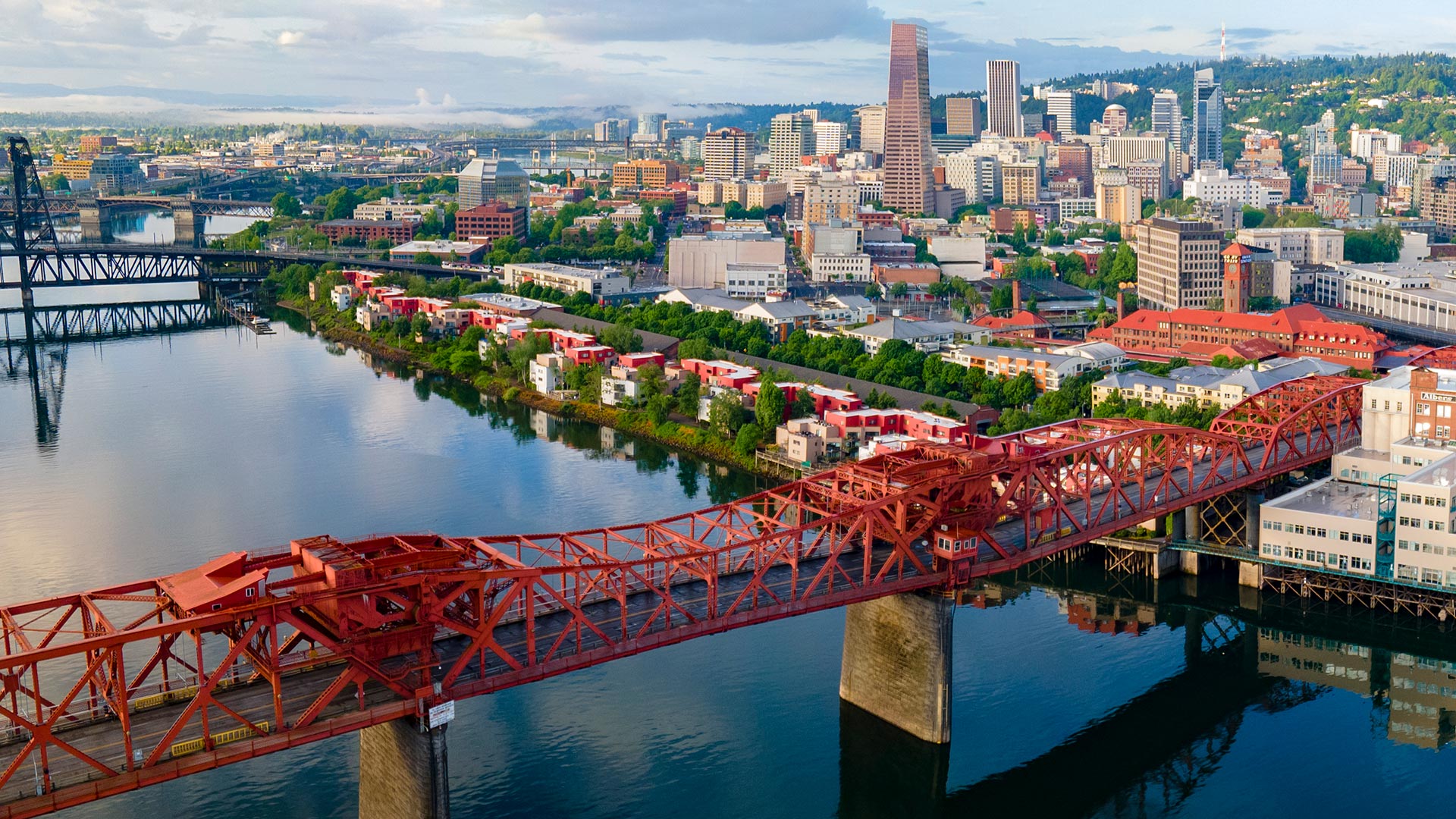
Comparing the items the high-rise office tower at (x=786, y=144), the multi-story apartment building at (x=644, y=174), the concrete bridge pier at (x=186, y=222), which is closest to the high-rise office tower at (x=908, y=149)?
the multi-story apartment building at (x=644, y=174)

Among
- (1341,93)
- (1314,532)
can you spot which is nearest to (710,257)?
(1314,532)

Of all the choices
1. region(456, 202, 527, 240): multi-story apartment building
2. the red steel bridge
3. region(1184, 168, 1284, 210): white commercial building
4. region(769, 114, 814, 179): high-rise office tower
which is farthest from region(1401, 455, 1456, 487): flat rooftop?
region(769, 114, 814, 179): high-rise office tower

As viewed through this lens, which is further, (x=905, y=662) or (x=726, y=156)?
(x=726, y=156)

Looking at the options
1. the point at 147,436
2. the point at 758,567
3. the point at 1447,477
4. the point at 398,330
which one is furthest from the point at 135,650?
the point at 398,330

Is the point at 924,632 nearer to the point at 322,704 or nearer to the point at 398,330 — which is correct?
the point at 322,704

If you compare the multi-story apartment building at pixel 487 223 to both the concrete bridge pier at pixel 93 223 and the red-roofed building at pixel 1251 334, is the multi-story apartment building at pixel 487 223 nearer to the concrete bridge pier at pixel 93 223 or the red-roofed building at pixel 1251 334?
the concrete bridge pier at pixel 93 223

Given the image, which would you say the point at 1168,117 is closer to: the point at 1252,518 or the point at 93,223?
the point at 93,223

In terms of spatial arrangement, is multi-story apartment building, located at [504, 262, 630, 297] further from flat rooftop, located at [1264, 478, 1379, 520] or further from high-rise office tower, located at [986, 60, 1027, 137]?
high-rise office tower, located at [986, 60, 1027, 137]
